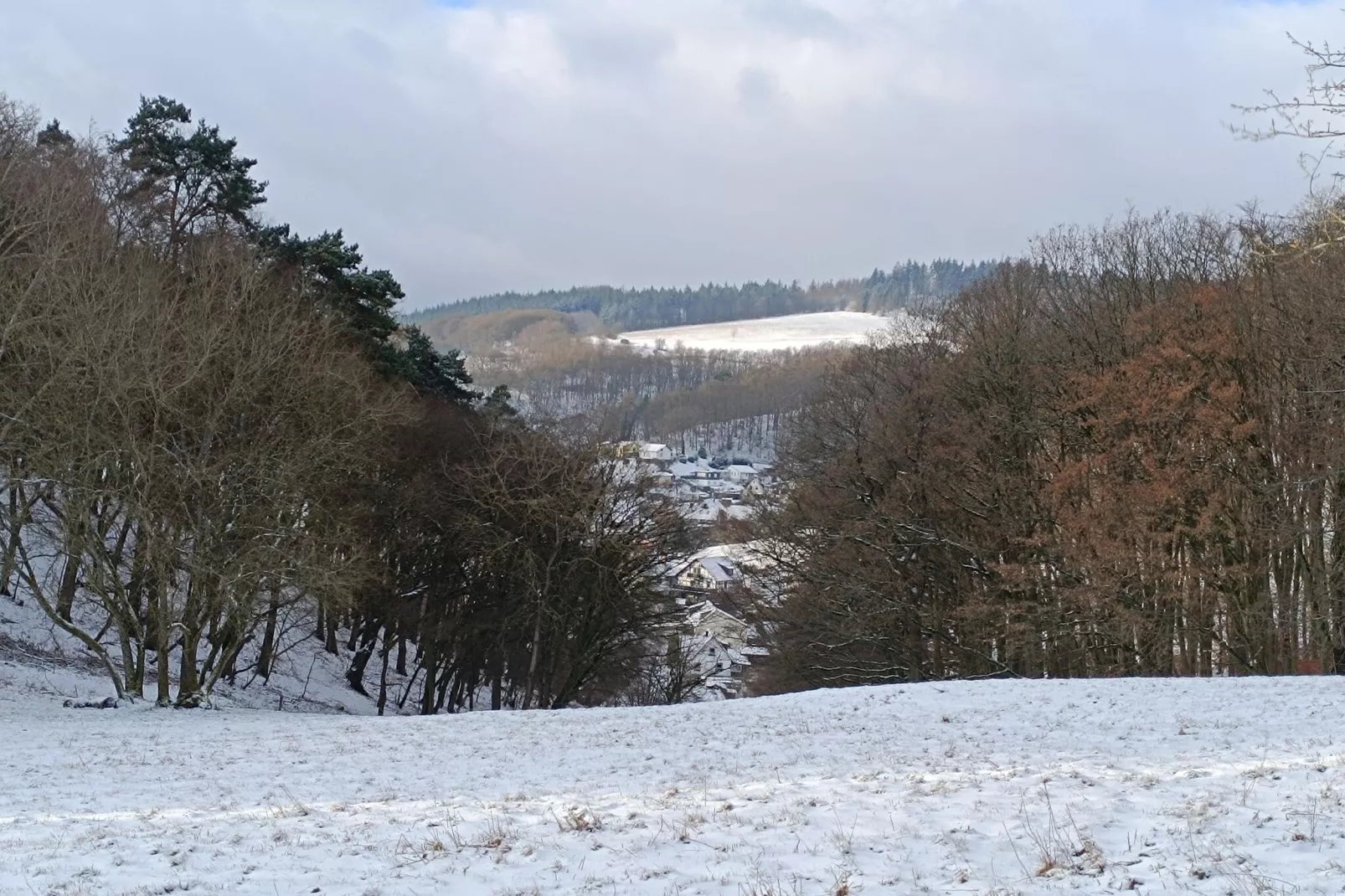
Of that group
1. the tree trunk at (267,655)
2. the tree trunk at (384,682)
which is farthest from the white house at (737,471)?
the tree trunk at (267,655)

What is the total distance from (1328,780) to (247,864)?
884 centimetres

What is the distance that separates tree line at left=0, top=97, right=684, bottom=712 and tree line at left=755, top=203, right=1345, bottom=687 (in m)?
6.92

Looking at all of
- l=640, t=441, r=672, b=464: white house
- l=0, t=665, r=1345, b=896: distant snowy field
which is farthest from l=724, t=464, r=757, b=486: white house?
l=0, t=665, r=1345, b=896: distant snowy field

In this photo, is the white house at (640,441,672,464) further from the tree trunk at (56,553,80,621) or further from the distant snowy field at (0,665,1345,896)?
the distant snowy field at (0,665,1345,896)

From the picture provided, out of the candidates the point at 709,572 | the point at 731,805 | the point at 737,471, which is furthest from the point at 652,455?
the point at 737,471

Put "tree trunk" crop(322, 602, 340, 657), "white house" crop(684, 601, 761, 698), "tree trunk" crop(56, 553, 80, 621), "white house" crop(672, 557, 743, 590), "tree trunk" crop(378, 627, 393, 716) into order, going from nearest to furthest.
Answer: "tree trunk" crop(56, 553, 80, 621), "tree trunk" crop(378, 627, 393, 716), "tree trunk" crop(322, 602, 340, 657), "white house" crop(684, 601, 761, 698), "white house" crop(672, 557, 743, 590)

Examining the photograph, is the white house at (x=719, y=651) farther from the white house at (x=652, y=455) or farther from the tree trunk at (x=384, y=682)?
the tree trunk at (x=384, y=682)

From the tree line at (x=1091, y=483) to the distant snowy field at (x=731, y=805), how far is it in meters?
9.69

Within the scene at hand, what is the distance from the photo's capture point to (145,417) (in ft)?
72.7

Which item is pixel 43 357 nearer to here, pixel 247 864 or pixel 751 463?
pixel 247 864

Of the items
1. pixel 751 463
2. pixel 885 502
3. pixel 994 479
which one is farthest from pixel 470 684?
pixel 751 463

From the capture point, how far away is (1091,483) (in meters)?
27.8

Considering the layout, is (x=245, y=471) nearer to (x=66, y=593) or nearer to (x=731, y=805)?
(x=66, y=593)

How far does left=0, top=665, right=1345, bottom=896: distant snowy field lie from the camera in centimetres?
→ 691
